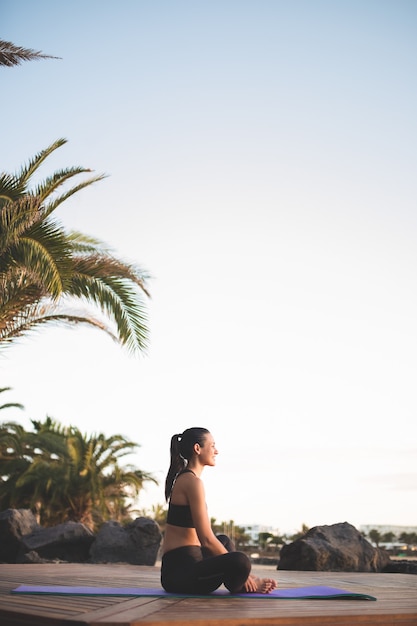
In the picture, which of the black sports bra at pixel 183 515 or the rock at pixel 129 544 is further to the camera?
the rock at pixel 129 544

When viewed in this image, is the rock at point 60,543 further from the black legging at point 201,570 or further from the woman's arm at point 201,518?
the woman's arm at point 201,518

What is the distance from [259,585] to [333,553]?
25.4 ft

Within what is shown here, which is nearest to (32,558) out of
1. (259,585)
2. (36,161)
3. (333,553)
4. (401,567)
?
(333,553)

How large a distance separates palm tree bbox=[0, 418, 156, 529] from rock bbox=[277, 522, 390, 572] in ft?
54.4

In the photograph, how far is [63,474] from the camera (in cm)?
2816

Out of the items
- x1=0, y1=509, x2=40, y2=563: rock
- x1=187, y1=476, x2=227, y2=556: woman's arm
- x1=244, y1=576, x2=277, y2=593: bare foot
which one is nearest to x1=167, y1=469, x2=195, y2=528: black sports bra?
x1=187, y1=476, x2=227, y2=556: woman's arm

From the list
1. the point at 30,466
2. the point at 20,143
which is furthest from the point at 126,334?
the point at 30,466

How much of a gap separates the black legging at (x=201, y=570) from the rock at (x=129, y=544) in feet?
36.9

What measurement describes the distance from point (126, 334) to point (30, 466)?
16461 mm

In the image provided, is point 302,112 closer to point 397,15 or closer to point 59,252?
point 397,15

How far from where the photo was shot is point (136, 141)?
1928 cm

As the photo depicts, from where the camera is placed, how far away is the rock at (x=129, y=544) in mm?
15398

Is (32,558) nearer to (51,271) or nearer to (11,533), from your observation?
(11,533)

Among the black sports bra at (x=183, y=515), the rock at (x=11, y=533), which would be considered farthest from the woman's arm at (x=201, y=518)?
the rock at (x=11, y=533)
